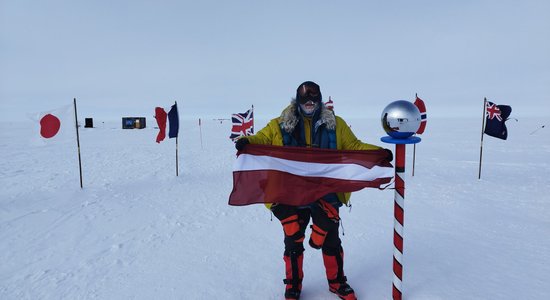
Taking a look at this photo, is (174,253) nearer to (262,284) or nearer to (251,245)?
(251,245)

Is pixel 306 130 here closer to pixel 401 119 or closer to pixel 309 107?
pixel 309 107

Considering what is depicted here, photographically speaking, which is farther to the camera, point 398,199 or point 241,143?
point 241,143

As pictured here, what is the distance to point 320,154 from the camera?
3.03m

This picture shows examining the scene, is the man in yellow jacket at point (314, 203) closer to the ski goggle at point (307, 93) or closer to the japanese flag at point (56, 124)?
the ski goggle at point (307, 93)

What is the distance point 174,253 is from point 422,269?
3484mm

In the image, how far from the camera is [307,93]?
298cm

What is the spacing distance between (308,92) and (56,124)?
7542 millimetres

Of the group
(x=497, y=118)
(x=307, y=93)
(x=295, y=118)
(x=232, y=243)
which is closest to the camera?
(x=307, y=93)

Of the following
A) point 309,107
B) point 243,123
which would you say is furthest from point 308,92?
point 243,123

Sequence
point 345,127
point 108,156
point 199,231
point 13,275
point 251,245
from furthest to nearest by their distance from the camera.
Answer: point 108,156 < point 199,231 < point 251,245 < point 13,275 < point 345,127

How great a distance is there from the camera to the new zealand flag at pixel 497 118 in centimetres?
895

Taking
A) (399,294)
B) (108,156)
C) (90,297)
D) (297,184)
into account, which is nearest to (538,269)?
(399,294)

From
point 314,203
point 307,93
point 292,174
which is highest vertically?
point 307,93

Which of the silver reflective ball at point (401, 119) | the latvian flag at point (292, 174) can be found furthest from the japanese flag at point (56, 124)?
the silver reflective ball at point (401, 119)
